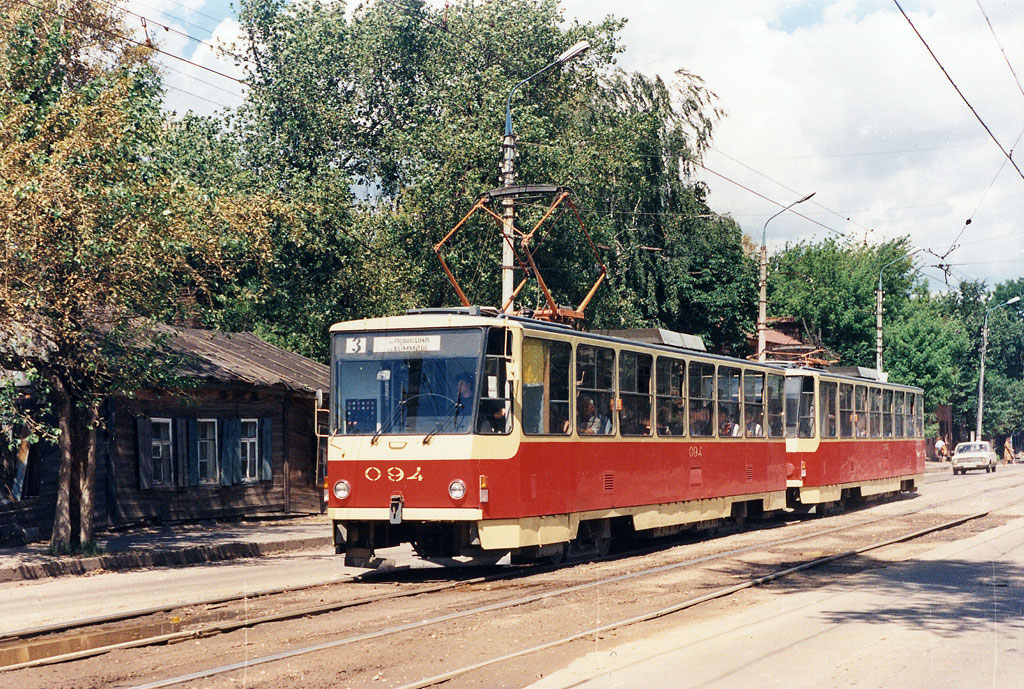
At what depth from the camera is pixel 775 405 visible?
23.5 metres

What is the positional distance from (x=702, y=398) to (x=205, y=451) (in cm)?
1137

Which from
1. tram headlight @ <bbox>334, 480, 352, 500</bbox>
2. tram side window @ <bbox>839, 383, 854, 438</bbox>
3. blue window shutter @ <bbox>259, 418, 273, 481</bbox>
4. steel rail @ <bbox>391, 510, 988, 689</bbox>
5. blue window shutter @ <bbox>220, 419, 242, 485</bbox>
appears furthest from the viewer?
tram side window @ <bbox>839, 383, 854, 438</bbox>

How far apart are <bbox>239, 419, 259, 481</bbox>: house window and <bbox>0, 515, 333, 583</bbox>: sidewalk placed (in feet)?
4.86

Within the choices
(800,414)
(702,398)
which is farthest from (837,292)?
(702,398)

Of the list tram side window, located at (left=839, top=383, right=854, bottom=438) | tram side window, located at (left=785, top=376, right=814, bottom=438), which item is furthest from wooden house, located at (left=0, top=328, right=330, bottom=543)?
tram side window, located at (left=839, top=383, right=854, bottom=438)

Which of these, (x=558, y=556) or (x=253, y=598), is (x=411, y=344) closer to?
(x=253, y=598)

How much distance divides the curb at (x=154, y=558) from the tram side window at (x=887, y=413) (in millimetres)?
16798

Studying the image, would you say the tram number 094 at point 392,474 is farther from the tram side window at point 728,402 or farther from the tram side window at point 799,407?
the tram side window at point 799,407

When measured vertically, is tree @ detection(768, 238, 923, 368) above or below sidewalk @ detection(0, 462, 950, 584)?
above

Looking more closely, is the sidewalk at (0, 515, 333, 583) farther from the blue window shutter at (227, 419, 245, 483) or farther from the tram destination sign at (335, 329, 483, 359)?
the tram destination sign at (335, 329, 483, 359)

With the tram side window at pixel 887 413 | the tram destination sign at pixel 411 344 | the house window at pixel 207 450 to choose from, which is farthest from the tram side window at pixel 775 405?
the house window at pixel 207 450

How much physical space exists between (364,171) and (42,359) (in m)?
28.1

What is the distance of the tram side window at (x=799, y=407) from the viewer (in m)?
24.7

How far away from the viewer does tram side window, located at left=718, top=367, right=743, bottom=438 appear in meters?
20.4
